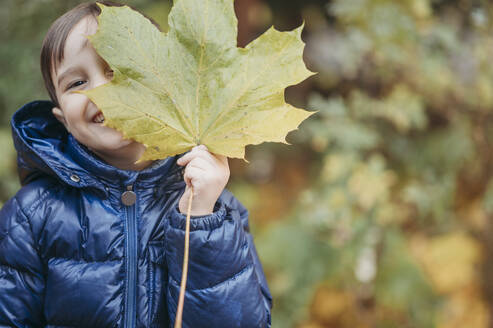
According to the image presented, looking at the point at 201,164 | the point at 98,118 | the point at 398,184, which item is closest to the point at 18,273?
the point at 98,118

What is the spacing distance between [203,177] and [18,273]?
0.48 metres

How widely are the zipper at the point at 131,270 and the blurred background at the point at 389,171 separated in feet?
4.76

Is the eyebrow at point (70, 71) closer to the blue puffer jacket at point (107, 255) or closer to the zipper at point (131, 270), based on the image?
the blue puffer jacket at point (107, 255)

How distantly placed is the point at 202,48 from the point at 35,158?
470mm

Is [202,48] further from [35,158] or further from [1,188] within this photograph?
[1,188]

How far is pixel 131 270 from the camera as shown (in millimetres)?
961

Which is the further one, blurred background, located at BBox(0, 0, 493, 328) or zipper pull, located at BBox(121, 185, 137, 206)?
blurred background, located at BBox(0, 0, 493, 328)

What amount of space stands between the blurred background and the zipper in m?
1.45

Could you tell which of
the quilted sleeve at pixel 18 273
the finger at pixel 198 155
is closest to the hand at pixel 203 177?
the finger at pixel 198 155

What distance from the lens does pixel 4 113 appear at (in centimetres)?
268

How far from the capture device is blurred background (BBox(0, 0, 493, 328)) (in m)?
2.33

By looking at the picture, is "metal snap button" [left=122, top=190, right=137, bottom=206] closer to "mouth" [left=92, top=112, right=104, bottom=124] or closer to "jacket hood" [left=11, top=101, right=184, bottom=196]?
"jacket hood" [left=11, top=101, right=184, bottom=196]

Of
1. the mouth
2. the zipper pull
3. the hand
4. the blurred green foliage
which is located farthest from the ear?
the blurred green foliage

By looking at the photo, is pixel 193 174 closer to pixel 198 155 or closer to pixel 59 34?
pixel 198 155
